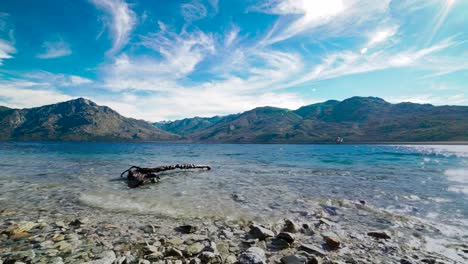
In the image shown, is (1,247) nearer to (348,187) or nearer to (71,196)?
(71,196)

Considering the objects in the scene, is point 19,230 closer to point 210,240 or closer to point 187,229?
point 187,229

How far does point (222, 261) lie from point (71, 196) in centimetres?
1663

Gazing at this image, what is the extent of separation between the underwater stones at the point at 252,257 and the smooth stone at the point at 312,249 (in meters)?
1.75

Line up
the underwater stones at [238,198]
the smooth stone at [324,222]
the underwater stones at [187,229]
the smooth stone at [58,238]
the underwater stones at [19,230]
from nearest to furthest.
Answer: the smooth stone at [58,238], the underwater stones at [19,230], the underwater stones at [187,229], the smooth stone at [324,222], the underwater stones at [238,198]

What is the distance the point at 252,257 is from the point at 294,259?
1.45 metres

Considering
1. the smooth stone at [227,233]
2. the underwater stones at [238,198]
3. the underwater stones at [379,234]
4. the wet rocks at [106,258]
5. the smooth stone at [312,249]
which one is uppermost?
the wet rocks at [106,258]

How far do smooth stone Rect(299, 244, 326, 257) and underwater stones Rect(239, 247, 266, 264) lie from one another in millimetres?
1748

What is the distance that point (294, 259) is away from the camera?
7973 mm

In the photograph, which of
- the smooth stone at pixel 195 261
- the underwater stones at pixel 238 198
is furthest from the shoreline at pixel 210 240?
the underwater stones at pixel 238 198

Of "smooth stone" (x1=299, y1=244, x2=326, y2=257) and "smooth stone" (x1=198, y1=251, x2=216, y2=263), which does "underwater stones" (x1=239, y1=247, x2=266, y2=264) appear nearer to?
"smooth stone" (x1=198, y1=251, x2=216, y2=263)

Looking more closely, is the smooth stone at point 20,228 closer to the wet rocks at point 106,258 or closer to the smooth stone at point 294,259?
the wet rocks at point 106,258

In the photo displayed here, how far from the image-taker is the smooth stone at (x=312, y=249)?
342 inches

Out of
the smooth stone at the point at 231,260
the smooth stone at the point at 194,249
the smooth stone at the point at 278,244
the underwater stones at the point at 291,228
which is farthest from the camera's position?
the underwater stones at the point at 291,228

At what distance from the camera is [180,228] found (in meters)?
11.5
